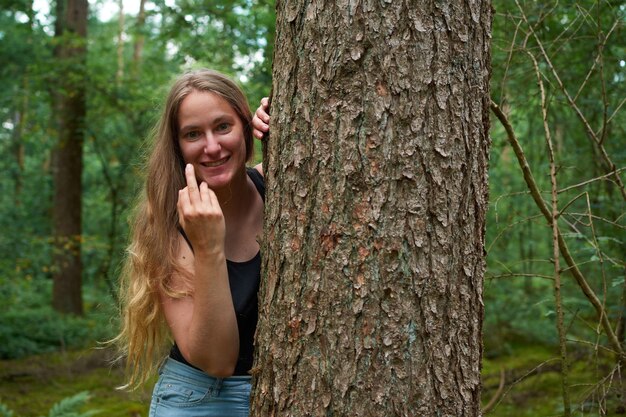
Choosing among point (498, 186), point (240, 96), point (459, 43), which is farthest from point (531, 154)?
point (459, 43)

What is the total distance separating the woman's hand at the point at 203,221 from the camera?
6.71 feet

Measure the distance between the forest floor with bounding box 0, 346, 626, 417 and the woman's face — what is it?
9.43ft

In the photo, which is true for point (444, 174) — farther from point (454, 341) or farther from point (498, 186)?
point (498, 186)

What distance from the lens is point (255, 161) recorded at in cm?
416

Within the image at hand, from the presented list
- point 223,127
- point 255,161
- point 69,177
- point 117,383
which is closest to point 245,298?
point 223,127

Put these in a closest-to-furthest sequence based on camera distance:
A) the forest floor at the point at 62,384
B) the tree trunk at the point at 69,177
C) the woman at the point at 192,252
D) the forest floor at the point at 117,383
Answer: the woman at the point at 192,252, the forest floor at the point at 117,383, the forest floor at the point at 62,384, the tree trunk at the point at 69,177

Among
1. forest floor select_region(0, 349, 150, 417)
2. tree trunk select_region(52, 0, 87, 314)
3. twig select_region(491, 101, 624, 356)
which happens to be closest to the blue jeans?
twig select_region(491, 101, 624, 356)

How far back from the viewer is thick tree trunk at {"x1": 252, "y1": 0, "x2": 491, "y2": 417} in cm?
169

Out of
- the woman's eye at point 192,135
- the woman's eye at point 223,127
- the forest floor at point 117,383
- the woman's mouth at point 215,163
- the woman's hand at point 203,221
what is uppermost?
the woman's eye at point 223,127

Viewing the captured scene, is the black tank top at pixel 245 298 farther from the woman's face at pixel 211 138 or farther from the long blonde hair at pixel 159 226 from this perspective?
the woman's face at pixel 211 138

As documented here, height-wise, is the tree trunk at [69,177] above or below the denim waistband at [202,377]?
above

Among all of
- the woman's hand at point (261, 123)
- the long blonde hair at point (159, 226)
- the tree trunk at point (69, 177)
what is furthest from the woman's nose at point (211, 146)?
the tree trunk at point (69, 177)

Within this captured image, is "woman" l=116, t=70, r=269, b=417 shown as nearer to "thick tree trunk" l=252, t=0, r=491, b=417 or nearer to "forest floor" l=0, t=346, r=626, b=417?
"thick tree trunk" l=252, t=0, r=491, b=417

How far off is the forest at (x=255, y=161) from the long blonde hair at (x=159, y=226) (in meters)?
1.02
